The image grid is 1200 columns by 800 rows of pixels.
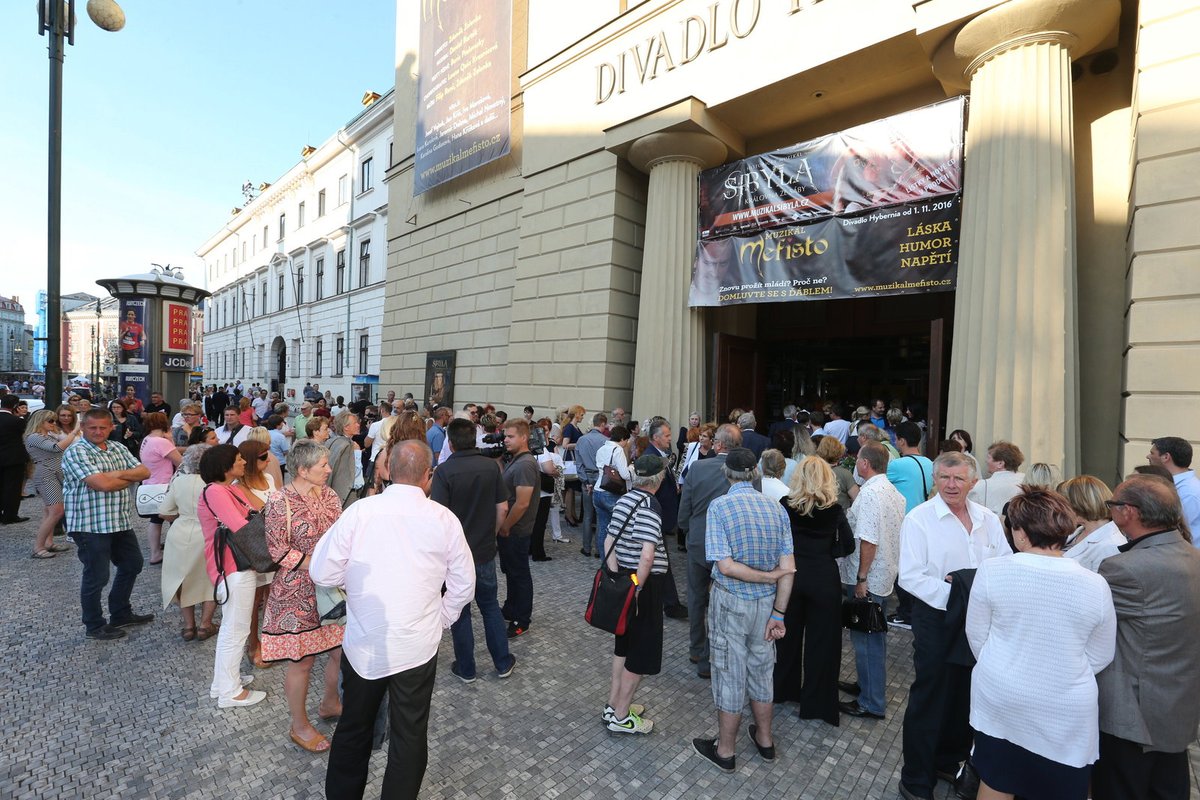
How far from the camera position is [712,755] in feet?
10.4

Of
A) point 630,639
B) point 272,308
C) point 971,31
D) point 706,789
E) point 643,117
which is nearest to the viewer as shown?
point 706,789

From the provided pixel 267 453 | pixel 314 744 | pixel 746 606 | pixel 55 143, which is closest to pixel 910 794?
pixel 746 606

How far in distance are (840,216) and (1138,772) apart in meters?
7.17

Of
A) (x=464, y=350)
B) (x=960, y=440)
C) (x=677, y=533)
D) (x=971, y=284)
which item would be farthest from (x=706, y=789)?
(x=464, y=350)

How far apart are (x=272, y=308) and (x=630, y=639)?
37.7 meters

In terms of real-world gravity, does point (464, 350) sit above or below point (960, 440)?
above

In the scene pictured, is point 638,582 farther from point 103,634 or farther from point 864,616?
point 103,634

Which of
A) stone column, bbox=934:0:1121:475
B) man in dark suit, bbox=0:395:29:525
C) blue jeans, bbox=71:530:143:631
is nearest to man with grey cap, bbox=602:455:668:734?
blue jeans, bbox=71:530:143:631

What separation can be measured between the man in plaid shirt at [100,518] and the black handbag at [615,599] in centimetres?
400

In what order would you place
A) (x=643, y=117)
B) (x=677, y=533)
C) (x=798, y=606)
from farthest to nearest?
1. (x=643, y=117)
2. (x=677, y=533)
3. (x=798, y=606)

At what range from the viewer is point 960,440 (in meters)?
5.70

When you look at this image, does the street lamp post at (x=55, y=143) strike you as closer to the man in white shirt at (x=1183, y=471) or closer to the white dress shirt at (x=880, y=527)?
the white dress shirt at (x=880, y=527)

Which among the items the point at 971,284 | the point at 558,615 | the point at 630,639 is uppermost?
Answer: the point at 971,284

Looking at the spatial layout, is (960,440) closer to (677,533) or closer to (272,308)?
(677,533)
